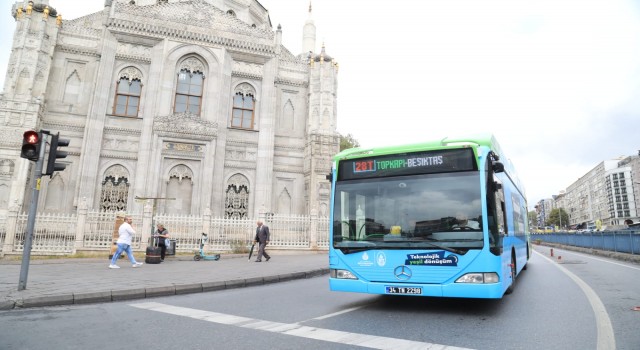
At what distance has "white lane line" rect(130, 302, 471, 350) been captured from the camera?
12.5ft

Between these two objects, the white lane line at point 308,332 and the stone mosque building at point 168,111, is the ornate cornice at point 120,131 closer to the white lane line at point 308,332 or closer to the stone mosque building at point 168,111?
the stone mosque building at point 168,111

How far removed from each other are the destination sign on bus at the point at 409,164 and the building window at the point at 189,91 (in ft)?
59.8

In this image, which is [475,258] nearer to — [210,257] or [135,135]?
[210,257]

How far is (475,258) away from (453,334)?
1.16 m

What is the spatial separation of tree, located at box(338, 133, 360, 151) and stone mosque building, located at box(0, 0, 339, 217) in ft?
73.6

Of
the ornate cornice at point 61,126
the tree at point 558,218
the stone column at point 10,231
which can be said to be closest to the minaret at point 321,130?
the ornate cornice at point 61,126

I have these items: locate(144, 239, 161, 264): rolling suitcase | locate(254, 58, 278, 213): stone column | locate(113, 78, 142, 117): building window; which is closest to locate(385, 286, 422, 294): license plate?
locate(144, 239, 161, 264): rolling suitcase

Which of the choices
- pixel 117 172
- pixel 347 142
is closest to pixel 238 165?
pixel 117 172

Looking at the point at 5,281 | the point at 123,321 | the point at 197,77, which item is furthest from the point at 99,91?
the point at 123,321

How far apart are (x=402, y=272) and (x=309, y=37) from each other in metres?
26.4

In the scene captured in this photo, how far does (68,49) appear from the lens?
2081 centimetres

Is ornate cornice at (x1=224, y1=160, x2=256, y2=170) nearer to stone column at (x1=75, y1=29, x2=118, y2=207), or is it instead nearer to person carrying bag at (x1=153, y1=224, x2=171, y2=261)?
stone column at (x1=75, y1=29, x2=118, y2=207)

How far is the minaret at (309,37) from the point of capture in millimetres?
28438

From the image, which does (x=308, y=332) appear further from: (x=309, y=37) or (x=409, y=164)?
(x=309, y=37)
